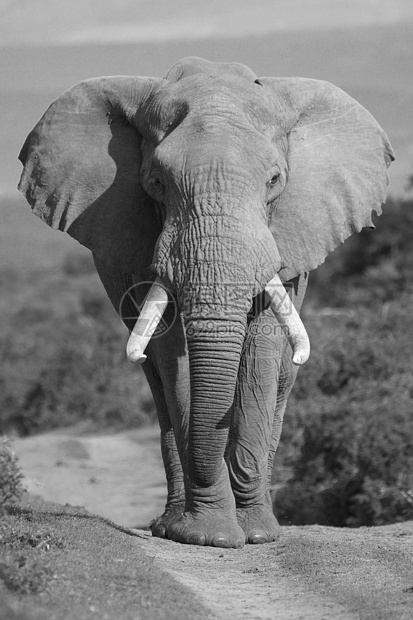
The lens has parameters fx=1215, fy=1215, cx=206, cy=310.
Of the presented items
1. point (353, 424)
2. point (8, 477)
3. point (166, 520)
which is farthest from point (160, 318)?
point (353, 424)

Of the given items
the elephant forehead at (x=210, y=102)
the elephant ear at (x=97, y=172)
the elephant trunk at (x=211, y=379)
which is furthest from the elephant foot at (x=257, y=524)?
the elephant forehead at (x=210, y=102)

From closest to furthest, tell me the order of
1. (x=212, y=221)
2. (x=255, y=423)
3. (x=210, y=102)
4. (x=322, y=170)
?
(x=212, y=221)
(x=210, y=102)
(x=255, y=423)
(x=322, y=170)

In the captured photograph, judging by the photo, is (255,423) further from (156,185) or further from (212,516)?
(156,185)

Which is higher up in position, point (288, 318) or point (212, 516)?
point (288, 318)

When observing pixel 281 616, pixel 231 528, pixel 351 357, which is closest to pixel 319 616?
pixel 281 616

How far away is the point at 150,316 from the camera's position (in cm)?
750

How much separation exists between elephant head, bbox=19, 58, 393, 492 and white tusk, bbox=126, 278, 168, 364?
0.11 metres

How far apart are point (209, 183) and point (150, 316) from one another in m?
0.90

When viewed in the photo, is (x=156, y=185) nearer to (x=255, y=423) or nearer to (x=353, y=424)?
(x=255, y=423)

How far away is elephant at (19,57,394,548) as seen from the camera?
726cm

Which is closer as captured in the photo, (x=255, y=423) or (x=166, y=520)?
(x=255, y=423)

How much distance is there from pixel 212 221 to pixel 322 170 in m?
1.66

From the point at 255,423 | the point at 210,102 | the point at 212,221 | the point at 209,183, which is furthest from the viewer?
the point at 255,423

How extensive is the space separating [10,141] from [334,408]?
15402 centimetres
